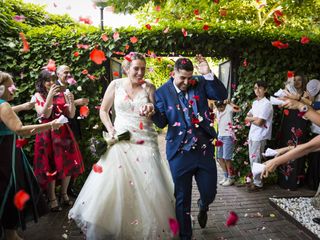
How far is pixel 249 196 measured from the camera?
522 cm

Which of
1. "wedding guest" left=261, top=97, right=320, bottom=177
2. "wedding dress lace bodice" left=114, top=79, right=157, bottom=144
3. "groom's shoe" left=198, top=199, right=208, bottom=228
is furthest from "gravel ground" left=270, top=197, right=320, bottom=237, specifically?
"wedding dress lace bodice" left=114, top=79, right=157, bottom=144

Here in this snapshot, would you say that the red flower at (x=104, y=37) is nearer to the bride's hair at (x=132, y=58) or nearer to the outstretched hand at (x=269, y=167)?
the bride's hair at (x=132, y=58)

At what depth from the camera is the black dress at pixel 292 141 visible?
5348 millimetres

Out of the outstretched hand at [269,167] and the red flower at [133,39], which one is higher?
the red flower at [133,39]

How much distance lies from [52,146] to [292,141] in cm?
429

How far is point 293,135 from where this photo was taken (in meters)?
5.43

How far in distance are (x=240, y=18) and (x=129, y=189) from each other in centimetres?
1276

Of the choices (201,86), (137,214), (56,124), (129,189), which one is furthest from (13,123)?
(201,86)

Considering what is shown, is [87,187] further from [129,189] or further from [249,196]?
[249,196]

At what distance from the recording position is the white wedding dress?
10.5 feet

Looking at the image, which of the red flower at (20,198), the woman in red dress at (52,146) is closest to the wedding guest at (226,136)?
the woman in red dress at (52,146)

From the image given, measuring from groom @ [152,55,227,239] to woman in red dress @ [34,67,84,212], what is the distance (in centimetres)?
169

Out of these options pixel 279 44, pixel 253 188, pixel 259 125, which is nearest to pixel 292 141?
pixel 259 125

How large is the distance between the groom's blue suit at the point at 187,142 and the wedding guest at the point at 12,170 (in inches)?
49.1
